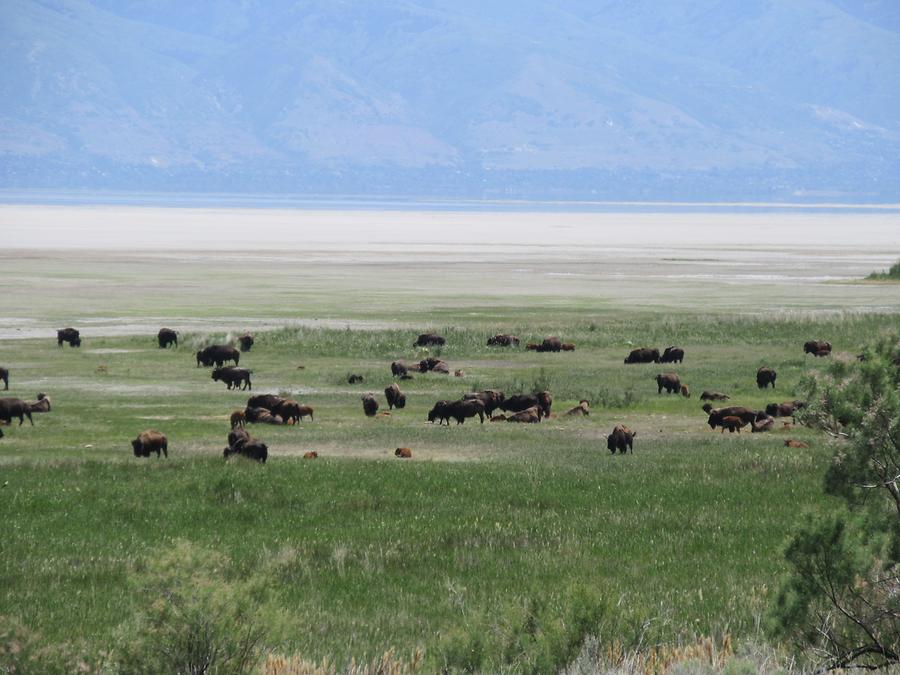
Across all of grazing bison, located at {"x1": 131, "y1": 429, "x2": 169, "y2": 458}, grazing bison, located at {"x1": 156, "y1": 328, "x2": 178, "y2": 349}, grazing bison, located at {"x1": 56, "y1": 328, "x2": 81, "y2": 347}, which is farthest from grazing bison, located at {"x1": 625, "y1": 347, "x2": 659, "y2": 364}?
grazing bison, located at {"x1": 131, "y1": 429, "x2": 169, "y2": 458}

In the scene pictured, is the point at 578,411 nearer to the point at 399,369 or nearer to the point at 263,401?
the point at 263,401

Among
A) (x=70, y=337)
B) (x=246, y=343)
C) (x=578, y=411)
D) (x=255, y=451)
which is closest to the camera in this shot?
(x=255, y=451)

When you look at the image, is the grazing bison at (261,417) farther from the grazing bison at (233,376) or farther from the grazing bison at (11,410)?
the grazing bison at (233,376)

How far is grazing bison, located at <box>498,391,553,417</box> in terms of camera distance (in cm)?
3130

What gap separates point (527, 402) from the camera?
1237 inches

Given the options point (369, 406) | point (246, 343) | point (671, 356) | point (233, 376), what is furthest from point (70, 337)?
point (671, 356)

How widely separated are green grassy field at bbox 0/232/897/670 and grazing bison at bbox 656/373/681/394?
0.27m

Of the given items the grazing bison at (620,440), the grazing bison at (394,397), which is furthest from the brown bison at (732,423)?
the grazing bison at (394,397)

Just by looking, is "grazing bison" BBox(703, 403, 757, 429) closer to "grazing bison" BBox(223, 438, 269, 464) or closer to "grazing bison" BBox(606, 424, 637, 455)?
"grazing bison" BBox(606, 424, 637, 455)

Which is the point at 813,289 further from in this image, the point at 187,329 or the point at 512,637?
the point at 512,637

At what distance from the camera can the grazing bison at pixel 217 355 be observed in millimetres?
40438

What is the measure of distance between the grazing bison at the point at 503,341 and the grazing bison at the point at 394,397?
538 inches

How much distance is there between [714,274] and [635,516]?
74.3 meters

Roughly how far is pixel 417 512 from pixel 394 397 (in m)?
14.0
